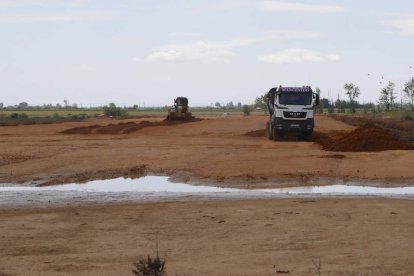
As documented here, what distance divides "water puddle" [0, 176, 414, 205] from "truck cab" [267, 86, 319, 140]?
17.5m

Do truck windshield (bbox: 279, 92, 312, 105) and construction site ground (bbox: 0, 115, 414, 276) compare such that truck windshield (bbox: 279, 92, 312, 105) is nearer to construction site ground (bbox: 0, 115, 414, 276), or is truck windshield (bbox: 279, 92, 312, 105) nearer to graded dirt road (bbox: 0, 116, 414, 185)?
graded dirt road (bbox: 0, 116, 414, 185)

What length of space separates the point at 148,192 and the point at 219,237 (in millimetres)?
7383

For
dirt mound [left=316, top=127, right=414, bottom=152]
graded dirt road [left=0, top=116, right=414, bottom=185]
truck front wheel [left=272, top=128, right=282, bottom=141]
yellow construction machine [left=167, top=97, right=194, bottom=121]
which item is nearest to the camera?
graded dirt road [left=0, top=116, right=414, bottom=185]

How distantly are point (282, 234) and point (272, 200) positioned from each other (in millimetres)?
4791

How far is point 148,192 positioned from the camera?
1970 centimetres

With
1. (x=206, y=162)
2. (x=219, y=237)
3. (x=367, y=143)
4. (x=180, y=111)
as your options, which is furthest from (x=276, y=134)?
(x=180, y=111)

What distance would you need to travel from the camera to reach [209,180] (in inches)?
888

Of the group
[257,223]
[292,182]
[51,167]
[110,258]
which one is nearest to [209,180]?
[292,182]

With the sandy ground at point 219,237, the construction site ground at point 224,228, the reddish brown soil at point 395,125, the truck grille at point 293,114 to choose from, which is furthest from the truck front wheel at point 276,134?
the sandy ground at point 219,237

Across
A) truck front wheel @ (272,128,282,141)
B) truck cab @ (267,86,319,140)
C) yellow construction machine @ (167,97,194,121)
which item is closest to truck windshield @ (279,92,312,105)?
truck cab @ (267,86,319,140)

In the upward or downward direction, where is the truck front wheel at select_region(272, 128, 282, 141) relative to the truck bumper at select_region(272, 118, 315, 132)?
downward

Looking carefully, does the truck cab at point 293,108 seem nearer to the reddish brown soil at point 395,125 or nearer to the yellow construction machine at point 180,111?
the reddish brown soil at point 395,125

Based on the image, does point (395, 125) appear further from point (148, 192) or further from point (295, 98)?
point (148, 192)

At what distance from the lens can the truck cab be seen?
38625 millimetres
